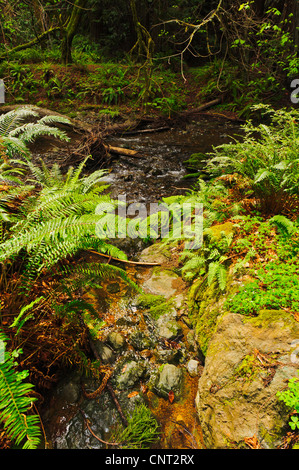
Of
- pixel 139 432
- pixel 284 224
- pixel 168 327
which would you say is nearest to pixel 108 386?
pixel 139 432

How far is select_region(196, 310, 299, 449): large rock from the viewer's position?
173 cm

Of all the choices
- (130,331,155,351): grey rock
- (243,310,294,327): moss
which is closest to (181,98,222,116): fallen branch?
(130,331,155,351): grey rock

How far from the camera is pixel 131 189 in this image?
6312 mm

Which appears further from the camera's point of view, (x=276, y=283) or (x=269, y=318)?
(x=276, y=283)

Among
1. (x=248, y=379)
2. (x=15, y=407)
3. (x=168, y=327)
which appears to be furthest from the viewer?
(x=168, y=327)

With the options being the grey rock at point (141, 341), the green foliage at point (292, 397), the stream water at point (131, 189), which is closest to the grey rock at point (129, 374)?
the stream water at point (131, 189)

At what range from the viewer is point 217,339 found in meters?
2.30

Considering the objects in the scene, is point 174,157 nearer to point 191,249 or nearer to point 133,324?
point 191,249

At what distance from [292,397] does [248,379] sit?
1.09ft

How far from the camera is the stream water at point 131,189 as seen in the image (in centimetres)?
209

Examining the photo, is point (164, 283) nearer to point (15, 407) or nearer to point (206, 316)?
point (206, 316)

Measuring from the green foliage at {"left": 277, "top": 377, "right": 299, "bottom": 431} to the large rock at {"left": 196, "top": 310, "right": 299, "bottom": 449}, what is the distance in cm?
5

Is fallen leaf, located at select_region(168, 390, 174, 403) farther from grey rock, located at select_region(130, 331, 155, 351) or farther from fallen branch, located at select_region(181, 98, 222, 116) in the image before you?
fallen branch, located at select_region(181, 98, 222, 116)
